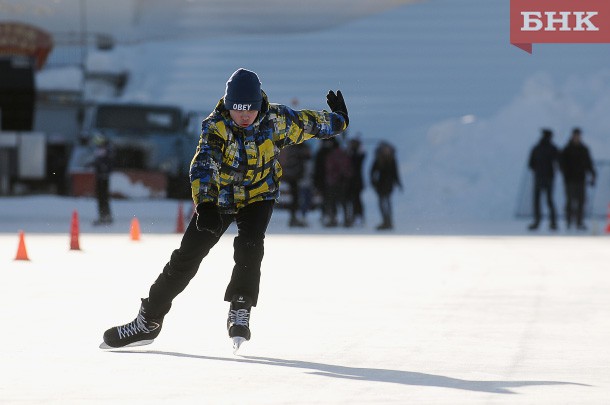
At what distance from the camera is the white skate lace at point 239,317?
7.57 m

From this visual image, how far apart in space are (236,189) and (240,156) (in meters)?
0.20

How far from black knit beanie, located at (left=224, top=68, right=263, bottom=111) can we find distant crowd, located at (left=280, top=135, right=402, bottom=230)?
1410 centimetres

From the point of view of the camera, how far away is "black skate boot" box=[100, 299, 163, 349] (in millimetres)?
7617

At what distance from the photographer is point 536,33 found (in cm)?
1122

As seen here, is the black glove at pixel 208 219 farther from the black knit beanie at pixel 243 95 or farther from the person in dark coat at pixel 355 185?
the person in dark coat at pixel 355 185

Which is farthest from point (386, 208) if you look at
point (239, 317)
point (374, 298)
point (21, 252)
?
point (239, 317)

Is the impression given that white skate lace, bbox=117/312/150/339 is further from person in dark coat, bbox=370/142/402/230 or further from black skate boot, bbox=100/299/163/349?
person in dark coat, bbox=370/142/402/230

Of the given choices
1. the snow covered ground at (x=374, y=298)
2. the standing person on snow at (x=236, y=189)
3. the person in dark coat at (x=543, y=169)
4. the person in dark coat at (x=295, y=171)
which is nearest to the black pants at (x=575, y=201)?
the person in dark coat at (x=543, y=169)

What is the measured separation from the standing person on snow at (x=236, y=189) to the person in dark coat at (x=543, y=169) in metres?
14.4

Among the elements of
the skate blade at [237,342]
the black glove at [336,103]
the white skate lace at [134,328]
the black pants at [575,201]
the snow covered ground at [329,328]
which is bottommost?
the snow covered ground at [329,328]

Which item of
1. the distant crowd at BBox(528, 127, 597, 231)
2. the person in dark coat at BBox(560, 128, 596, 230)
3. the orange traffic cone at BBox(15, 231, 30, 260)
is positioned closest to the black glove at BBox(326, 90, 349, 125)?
the orange traffic cone at BBox(15, 231, 30, 260)

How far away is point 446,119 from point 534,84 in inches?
86.5

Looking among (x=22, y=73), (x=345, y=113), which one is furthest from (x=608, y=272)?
(x=22, y=73)

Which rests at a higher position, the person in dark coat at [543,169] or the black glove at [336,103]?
the black glove at [336,103]
